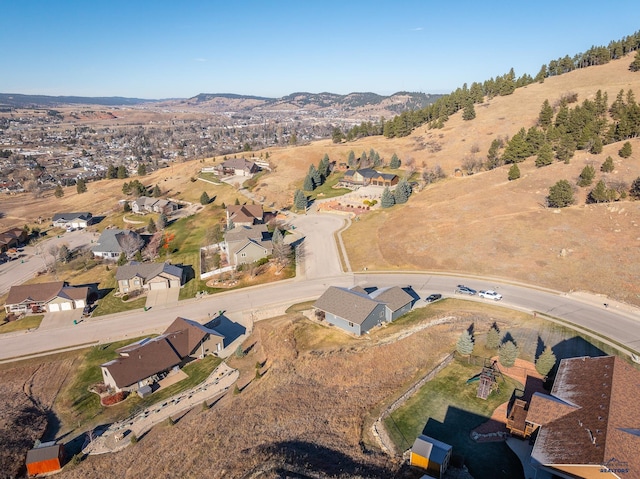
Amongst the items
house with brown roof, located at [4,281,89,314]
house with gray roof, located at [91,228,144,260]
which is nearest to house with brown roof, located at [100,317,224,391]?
house with brown roof, located at [4,281,89,314]

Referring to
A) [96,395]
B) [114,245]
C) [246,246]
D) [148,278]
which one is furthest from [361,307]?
[114,245]

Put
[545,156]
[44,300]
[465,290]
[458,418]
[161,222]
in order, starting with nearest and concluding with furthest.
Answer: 1. [458,418]
2. [465,290]
3. [44,300]
4. [545,156]
5. [161,222]

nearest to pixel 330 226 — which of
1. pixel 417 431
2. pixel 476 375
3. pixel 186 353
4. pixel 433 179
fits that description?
pixel 433 179

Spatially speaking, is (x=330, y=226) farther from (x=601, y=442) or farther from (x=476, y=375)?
(x=601, y=442)

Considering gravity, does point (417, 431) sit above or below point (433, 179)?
below

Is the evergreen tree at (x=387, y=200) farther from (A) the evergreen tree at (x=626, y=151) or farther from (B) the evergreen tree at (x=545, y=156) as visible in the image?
(A) the evergreen tree at (x=626, y=151)

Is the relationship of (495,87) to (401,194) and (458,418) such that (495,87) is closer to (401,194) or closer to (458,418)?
(401,194)
